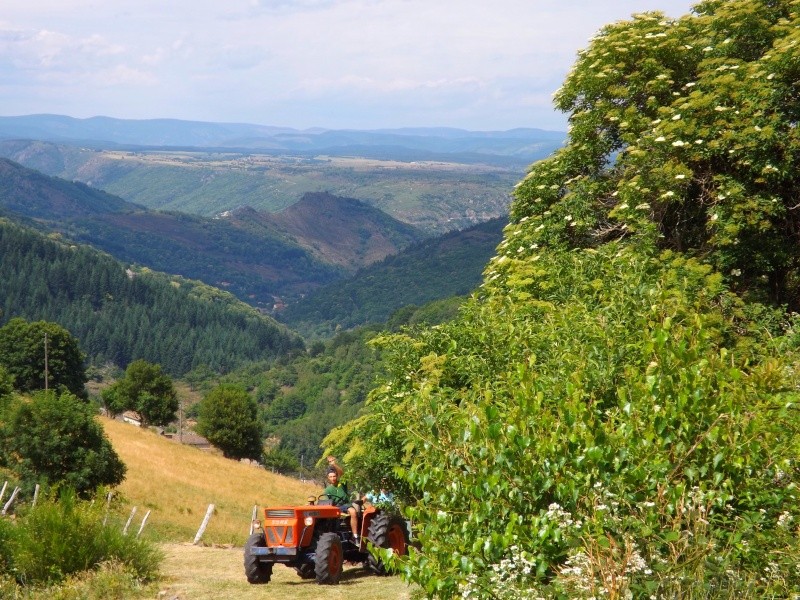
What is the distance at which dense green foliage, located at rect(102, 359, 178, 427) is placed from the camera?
9562cm

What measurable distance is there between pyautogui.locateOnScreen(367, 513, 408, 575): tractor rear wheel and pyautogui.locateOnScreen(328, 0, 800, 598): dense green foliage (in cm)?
200

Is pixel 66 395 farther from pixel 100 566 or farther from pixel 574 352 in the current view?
pixel 574 352

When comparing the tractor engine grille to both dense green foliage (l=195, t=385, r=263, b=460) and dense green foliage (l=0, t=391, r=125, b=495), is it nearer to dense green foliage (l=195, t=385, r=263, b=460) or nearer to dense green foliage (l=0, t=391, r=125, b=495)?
dense green foliage (l=0, t=391, r=125, b=495)

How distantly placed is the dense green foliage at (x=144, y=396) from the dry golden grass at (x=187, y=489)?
1288 cm

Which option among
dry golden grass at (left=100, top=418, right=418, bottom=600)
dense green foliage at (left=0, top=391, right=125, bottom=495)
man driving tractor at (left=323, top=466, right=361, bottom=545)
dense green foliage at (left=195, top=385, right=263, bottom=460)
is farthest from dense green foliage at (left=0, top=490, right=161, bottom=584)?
dense green foliage at (left=195, top=385, right=263, bottom=460)

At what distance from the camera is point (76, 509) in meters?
16.0

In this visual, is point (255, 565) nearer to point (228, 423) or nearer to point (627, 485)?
point (627, 485)

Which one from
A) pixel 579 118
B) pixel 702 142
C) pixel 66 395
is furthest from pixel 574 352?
pixel 66 395

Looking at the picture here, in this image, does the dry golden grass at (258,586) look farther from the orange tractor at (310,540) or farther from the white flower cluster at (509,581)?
the white flower cluster at (509,581)

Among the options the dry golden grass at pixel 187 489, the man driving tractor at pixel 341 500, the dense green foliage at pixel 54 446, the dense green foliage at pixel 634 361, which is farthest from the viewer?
the dense green foliage at pixel 54 446

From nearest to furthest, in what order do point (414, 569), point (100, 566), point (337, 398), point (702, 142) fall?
point (414, 569) → point (100, 566) → point (702, 142) → point (337, 398)

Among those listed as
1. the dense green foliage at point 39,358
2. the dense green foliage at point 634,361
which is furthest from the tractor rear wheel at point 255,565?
the dense green foliage at point 39,358

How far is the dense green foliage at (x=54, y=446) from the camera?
40250 millimetres

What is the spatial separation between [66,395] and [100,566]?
3035cm
